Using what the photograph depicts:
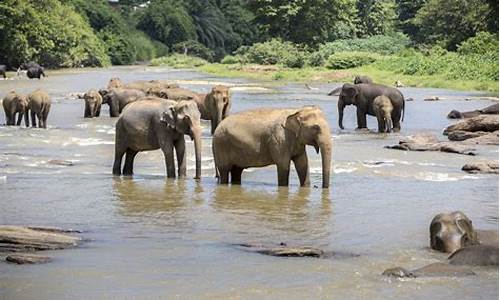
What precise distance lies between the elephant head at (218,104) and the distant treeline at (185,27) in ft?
82.9

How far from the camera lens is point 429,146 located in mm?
20703

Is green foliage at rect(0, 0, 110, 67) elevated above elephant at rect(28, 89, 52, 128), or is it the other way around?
green foliage at rect(0, 0, 110, 67)

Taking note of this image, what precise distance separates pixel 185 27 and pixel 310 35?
47.4 meters

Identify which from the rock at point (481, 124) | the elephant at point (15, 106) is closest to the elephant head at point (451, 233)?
the rock at point (481, 124)

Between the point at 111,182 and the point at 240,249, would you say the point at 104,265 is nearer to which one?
the point at 240,249

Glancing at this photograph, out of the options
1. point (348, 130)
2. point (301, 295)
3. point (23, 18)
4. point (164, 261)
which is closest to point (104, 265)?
point (164, 261)

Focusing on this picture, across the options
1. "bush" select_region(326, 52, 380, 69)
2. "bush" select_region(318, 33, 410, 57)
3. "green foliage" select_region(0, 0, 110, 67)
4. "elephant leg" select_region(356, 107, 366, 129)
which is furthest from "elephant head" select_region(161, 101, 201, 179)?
"bush" select_region(318, 33, 410, 57)

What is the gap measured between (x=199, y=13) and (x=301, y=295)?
129 metres

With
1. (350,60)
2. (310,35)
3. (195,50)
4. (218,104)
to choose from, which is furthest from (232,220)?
(195,50)

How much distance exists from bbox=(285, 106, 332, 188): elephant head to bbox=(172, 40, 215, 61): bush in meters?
104

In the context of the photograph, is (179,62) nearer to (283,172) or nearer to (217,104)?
(217,104)

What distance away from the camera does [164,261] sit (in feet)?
30.8

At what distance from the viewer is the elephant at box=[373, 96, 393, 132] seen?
25.9 m

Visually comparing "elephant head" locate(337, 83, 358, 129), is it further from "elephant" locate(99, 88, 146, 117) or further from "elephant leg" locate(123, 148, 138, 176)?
"elephant leg" locate(123, 148, 138, 176)
